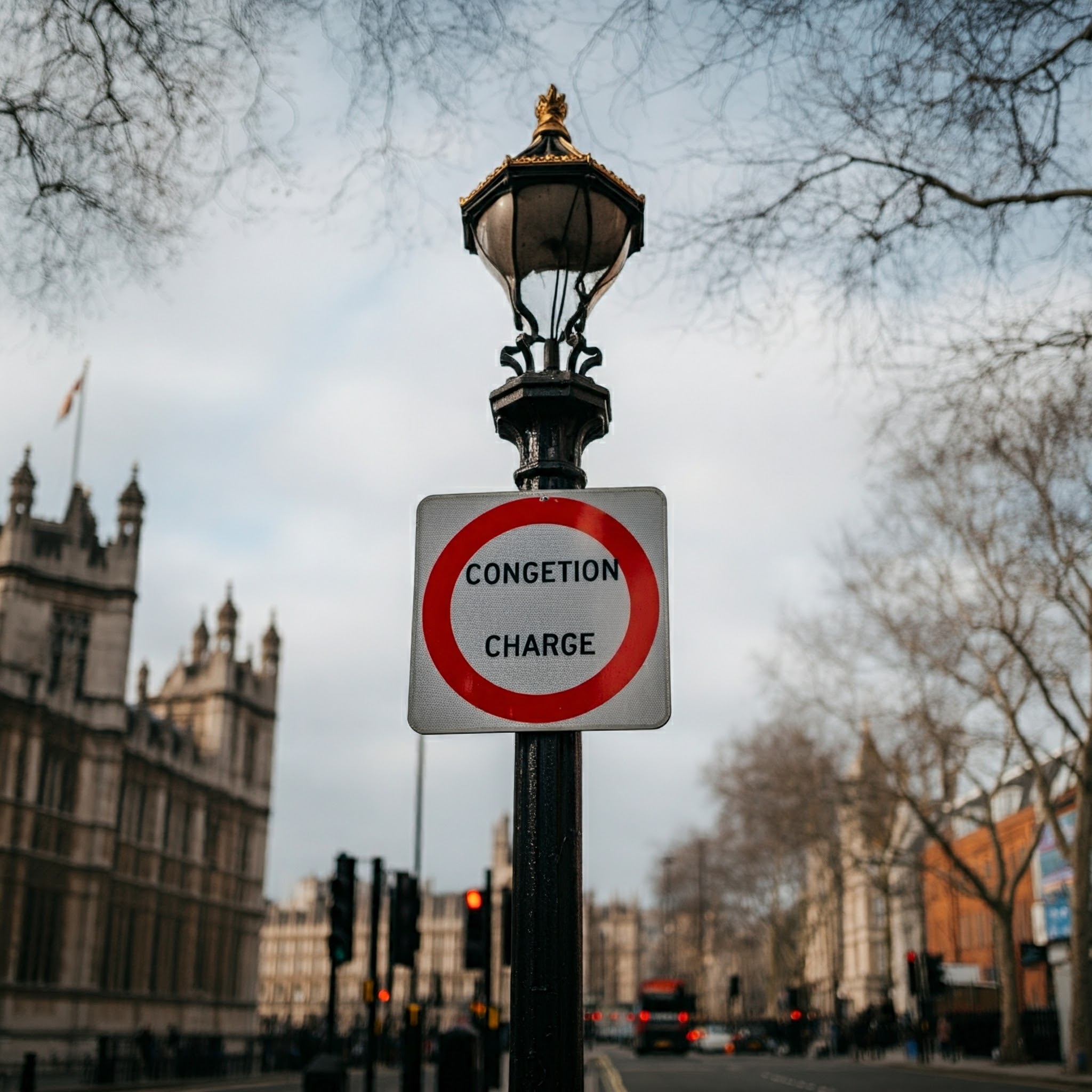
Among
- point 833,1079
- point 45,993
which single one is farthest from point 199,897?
point 833,1079

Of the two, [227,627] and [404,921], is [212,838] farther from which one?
[404,921]

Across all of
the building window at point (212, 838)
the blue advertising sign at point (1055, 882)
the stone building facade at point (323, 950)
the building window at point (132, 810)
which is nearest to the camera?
the blue advertising sign at point (1055, 882)

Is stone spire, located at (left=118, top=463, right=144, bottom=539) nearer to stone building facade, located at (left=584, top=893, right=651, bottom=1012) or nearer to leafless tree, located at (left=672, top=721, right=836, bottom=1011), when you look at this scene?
leafless tree, located at (left=672, top=721, right=836, bottom=1011)

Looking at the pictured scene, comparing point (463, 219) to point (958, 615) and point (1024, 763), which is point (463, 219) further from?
point (1024, 763)

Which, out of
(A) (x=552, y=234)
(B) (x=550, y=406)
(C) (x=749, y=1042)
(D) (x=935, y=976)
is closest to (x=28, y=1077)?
(B) (x=550, y=406)

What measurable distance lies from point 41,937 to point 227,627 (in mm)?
26585

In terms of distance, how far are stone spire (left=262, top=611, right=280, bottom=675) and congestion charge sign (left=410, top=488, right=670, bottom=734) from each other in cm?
7161

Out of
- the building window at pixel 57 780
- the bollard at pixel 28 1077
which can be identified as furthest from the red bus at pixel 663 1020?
the bollard at pixel 28 1077

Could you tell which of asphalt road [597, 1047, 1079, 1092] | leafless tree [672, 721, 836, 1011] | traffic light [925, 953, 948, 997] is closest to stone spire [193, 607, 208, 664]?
leafless tree [672, 721, 836, 1011]

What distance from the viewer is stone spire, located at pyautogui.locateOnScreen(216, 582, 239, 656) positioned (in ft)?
223

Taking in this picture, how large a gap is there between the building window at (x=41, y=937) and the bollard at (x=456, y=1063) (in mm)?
34489

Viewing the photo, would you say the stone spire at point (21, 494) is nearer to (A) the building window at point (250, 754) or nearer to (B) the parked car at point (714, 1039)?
(A) the building window at point (250, 754)

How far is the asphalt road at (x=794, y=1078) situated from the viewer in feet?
A: 76.1

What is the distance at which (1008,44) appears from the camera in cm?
684
